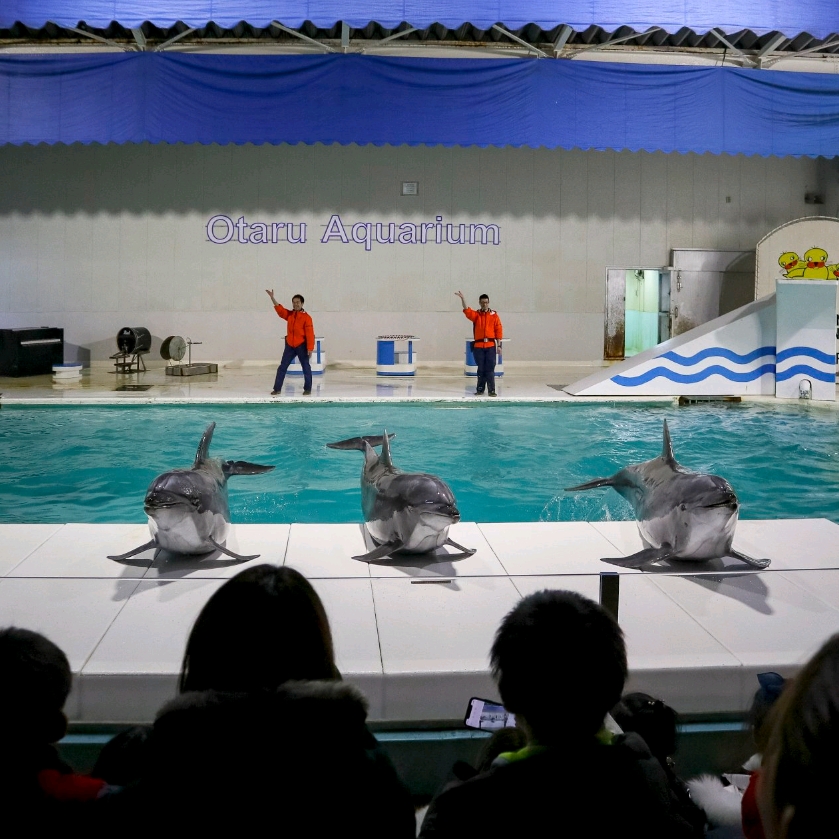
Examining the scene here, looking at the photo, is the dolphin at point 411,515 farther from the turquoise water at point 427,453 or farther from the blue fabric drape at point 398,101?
the blue fabric drape at point 398,101

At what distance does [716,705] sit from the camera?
3.85 m

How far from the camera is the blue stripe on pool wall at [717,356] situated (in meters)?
15.1

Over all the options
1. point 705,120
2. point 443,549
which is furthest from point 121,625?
point 705,120

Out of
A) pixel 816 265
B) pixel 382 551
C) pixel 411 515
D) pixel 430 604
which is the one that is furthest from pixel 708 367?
pixel 430 604

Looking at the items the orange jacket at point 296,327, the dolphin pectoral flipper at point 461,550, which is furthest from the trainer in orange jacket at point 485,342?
the dolphin pectoral flipper at point 461,550

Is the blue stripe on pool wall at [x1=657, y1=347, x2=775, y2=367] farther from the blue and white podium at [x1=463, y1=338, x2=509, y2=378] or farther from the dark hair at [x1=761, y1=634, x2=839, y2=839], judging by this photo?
the dark hair at [x1=761, y1=634, x2=839, y2=839]

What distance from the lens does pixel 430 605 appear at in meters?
4.71

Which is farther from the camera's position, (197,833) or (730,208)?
(730,208)

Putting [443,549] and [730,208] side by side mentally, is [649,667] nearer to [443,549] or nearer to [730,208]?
[443,549]

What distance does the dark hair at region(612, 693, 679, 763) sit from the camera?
300 centimetres

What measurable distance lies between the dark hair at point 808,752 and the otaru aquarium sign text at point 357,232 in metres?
19.9

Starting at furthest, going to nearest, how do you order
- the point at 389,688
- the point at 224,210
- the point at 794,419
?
the point at 224,210
the point at 794,419
the point at 389,688

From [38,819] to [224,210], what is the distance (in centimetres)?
1959

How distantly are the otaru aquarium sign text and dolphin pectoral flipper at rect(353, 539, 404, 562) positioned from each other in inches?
628
